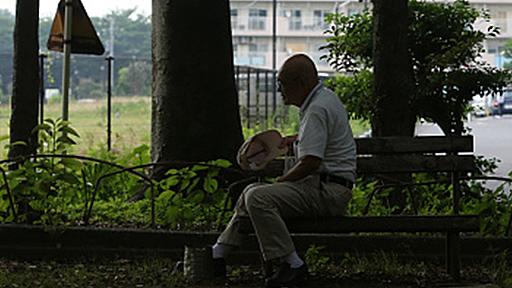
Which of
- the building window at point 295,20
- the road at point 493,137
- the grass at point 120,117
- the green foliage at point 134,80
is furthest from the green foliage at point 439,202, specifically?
the building window at point 295,20

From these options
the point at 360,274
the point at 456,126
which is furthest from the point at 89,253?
the point at 456,126

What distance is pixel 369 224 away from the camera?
738 centimetres

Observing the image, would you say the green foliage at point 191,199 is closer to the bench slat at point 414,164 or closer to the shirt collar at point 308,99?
the bench slat at point 414,164

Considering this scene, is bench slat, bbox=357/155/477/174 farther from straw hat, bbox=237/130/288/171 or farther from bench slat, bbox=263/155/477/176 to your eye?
straw hat, bbox=237/130/288/171

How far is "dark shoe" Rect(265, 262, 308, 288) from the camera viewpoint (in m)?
7.30

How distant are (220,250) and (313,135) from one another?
102cm

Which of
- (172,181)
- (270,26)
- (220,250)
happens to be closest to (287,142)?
(220,250)

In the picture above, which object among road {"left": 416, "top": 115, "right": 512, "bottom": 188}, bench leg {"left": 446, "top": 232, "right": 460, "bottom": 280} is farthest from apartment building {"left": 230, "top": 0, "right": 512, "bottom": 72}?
bench leg {"left": 446, "top": 232, "right": 460, "bottom": 280}

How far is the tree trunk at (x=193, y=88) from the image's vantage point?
35.8 ft

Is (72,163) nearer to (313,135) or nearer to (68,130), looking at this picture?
(68,130)

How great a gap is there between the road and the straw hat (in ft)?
28.3

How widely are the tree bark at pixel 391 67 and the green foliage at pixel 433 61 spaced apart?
1.48 m

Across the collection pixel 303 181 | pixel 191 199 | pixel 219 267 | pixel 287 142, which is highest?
pixel 287 142

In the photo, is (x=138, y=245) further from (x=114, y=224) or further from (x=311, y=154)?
(x=311, y=154)
